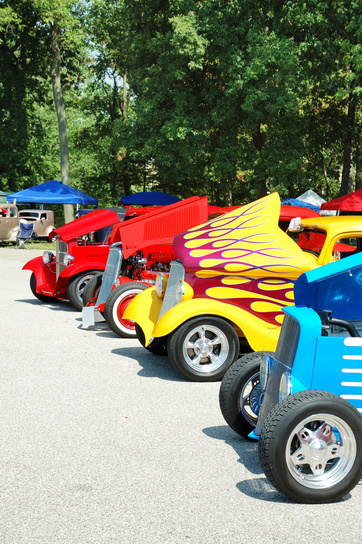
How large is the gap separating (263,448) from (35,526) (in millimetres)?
1297

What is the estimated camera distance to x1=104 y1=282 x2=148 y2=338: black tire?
A: 8609 mm

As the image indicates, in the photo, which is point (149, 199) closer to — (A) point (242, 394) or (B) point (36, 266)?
(B) point (36, 266)

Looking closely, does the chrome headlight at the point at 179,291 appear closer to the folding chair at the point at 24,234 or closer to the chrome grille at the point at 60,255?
the chrome grille at the point at 60,255

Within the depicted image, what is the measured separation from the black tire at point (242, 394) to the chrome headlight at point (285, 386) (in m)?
0.60

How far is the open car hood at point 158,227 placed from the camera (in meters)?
9.09

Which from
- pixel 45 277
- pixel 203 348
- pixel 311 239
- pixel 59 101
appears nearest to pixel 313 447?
pixel 203 348

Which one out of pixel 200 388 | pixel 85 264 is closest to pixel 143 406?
pixel 200 388

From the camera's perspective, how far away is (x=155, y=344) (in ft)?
24.9

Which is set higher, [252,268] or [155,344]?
[252,268]

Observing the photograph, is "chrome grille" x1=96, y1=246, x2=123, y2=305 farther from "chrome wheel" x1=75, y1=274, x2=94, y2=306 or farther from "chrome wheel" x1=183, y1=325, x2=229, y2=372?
"chrome wheel" x1=183, y1=325, x2=229, y2=372

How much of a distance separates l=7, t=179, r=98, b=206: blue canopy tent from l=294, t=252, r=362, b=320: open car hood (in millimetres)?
24522

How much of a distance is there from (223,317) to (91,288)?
3799 millimetres

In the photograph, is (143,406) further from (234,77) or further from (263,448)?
(234,77)

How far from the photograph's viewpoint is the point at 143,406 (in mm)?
5660
